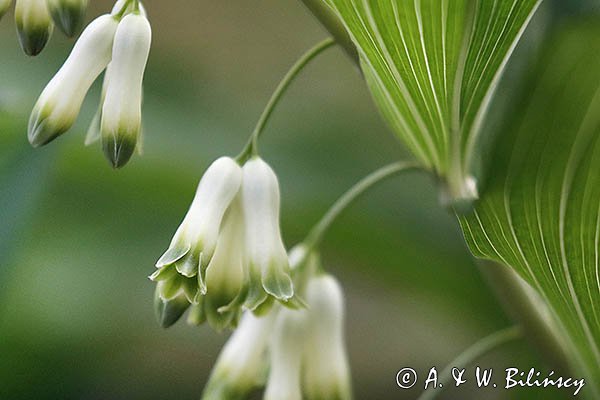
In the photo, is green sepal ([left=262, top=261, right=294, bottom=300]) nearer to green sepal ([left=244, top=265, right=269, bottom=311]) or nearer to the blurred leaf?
green sepal ([left=244, top=265, right=269, bottom=311])

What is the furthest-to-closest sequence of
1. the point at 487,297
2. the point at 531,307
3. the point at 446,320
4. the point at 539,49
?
the point at 446,320 → the point at 487,297 → the point at 531,307 → the point at 539,49

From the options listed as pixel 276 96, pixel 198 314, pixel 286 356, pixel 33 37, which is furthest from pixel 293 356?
pixel 33 37

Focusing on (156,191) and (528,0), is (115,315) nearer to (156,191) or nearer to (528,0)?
(156,191)

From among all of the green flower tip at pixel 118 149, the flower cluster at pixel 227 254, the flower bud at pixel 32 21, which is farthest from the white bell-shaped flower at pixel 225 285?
the flower bud at pixel 32 21

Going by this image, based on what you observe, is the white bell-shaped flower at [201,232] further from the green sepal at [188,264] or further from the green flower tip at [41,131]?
the green flower tip at [41,131]

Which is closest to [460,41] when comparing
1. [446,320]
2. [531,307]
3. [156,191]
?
[531,307]
